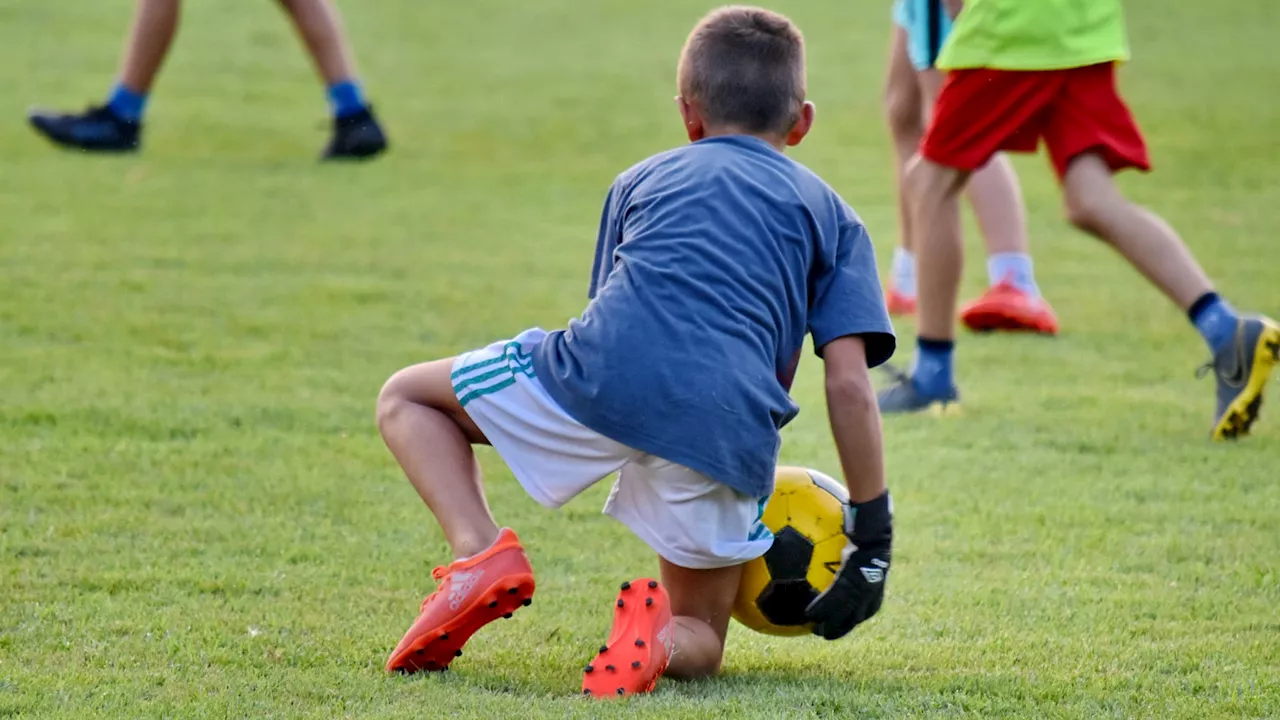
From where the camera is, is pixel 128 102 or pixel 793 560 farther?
pixel 128 102

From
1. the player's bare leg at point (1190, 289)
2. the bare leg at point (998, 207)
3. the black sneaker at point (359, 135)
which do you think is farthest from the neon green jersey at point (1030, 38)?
the black sneaker at point (359, 135)

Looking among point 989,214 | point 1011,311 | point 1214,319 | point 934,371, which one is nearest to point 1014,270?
point 1011,311

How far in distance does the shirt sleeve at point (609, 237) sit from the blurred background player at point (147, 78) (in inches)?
208

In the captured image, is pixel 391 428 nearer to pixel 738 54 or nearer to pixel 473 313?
pixel 738 54

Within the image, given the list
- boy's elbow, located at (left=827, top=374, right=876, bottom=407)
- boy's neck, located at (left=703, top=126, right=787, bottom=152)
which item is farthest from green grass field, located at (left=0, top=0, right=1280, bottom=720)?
boy's neck, located at (left=703, top=126, right=787, bottom=152)

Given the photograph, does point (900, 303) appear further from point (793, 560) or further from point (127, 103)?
point (127, 103)

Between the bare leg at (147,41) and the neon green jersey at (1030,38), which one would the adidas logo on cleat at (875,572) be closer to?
the neon green jersey at (1030,38)

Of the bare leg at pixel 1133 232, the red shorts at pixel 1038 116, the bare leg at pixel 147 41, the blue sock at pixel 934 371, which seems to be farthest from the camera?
the bare leg at pixel 147 41

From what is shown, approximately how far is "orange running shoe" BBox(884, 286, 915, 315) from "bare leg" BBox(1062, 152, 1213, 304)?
1.56m

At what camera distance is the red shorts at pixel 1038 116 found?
192 inches

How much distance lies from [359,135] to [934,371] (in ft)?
13.9

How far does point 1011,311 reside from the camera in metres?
6.07

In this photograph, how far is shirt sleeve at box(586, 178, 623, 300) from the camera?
3002mm

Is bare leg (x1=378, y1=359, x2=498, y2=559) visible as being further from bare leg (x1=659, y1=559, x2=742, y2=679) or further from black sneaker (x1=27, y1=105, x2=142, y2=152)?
black sneaker (x1=27, y1=105, x2=142, y2=152)
